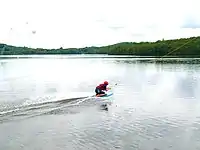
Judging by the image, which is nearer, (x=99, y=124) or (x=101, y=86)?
(x=99, y=124)

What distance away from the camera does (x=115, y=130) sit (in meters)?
19.0

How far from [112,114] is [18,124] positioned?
6765 mm

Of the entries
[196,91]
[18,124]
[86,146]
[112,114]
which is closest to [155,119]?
[112,114]

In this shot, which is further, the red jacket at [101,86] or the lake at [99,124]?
the red jacket at [101,86]

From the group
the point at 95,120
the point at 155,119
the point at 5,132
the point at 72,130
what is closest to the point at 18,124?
the point at 5,132

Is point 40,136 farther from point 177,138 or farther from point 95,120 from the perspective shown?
point 177,138

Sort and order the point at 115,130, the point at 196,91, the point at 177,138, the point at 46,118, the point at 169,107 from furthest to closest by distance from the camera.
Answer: the point at 196,91 → the point at 169,107 → the point at 46,118 → the point at 115,130 → the point at 177,138

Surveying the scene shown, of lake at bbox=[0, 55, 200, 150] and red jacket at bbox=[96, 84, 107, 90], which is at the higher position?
red jacket at bbox=[96, 84, 107, 90]

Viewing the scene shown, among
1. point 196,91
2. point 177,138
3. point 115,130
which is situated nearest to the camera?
point 177,138

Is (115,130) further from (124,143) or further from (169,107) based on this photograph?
(169,107)

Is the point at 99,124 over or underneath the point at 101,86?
underneath

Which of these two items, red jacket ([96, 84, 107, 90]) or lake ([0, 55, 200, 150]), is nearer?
lake ([0, 55, 200, 150])

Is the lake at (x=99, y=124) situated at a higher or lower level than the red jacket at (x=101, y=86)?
lower

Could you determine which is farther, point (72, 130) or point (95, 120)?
point (95, 120)
